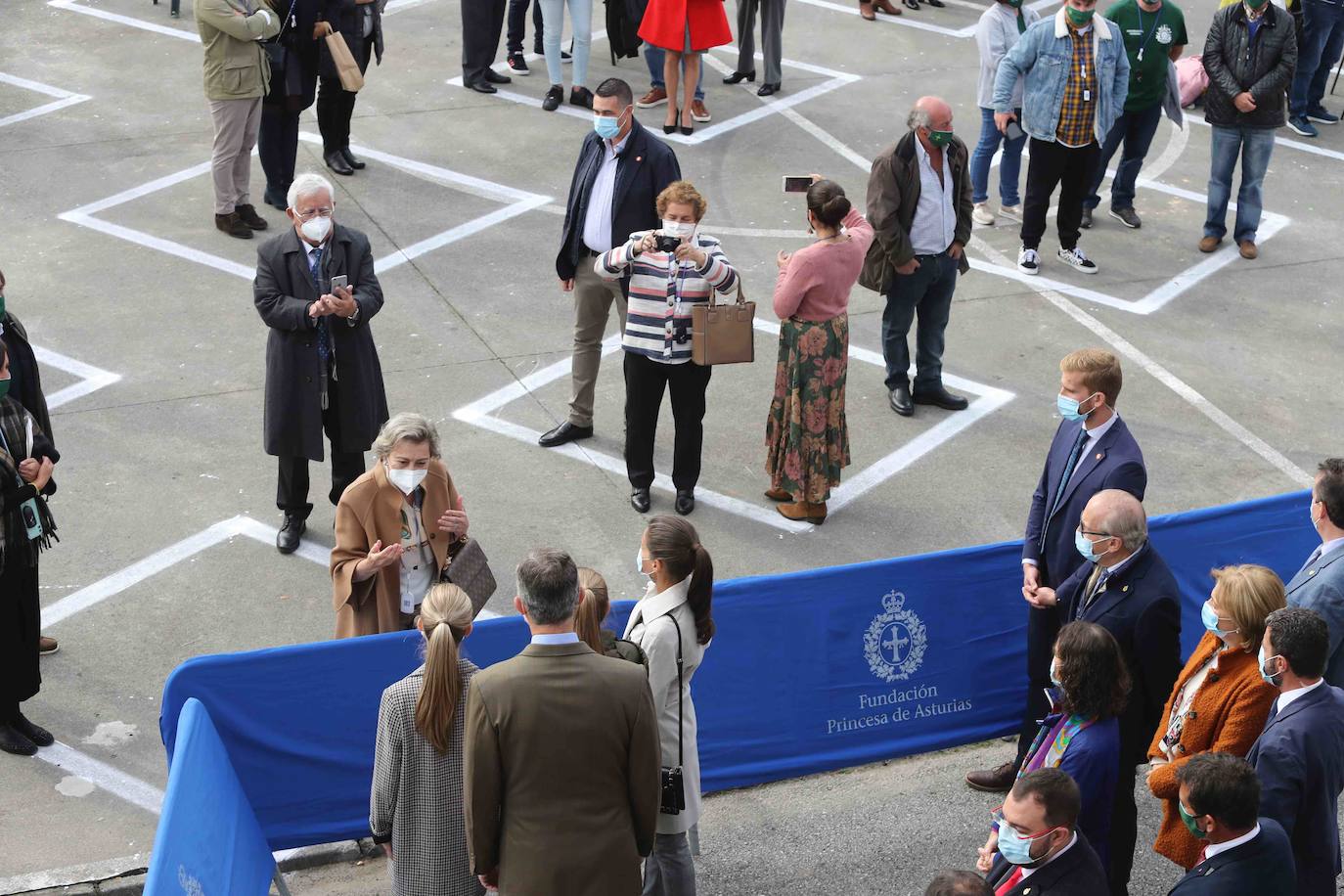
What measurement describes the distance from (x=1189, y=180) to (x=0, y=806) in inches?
435

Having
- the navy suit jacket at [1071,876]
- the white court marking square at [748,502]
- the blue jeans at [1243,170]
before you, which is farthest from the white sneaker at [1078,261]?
the navy suit jacket at [1071,876]

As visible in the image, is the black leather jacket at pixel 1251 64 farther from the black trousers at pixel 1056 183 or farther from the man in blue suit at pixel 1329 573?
the man in blue suit at pixel 1329 573

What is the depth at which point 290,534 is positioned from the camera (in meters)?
8.09

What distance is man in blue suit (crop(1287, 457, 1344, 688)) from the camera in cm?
567

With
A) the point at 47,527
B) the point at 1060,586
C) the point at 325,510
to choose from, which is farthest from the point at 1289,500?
the point at 47,527

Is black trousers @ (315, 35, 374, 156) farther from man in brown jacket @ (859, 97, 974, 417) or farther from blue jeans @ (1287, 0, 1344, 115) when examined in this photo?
blue jeans @ (1287, 0, 1344, 115)

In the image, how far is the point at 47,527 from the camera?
6602 millimetres

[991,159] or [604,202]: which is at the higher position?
[604,202]

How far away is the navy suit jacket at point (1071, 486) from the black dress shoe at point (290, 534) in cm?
384

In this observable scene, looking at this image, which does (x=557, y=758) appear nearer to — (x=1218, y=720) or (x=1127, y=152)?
(x=1218, y=720)

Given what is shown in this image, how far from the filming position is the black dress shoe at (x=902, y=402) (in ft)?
31.6

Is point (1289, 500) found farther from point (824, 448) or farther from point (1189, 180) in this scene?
point (1189, 180)

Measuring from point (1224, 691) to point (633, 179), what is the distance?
4.38 metres

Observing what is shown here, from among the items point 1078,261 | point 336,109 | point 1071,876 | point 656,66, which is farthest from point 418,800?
point 656,66
